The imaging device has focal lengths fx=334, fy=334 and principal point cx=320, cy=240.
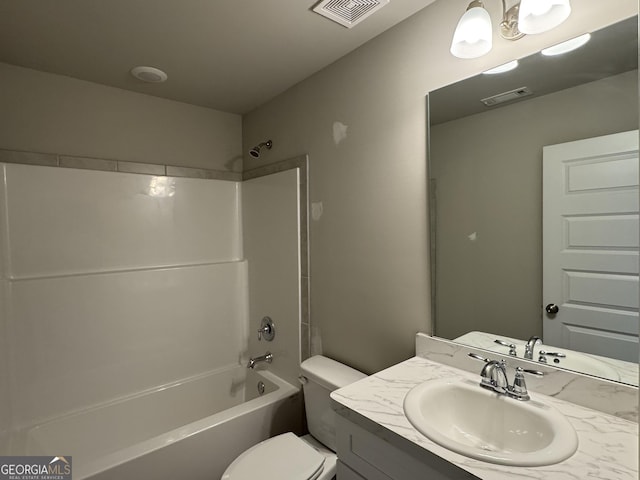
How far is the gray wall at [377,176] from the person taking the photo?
4.63ft

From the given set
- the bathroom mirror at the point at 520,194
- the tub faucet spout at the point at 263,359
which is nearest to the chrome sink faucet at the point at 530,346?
the bathroom mirror at the point at 520,194

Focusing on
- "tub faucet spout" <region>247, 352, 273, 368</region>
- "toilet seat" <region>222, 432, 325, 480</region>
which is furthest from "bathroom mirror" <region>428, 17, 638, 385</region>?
"tub faucet spout" <region>247, 352, 273, 368</region>

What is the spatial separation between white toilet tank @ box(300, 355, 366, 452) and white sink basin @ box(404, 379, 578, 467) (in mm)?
561

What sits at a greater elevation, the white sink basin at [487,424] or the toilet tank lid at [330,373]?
the white sink basin at [487,424]

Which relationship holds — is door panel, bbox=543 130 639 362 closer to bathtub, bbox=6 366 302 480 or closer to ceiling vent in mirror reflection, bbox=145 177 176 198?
bathtub, bbox=6 366 302 480

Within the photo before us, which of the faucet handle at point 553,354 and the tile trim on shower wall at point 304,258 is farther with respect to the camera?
the tile trim on shower wall at point 304,258

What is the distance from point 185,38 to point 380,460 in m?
1.95

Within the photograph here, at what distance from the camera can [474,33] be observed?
111cm

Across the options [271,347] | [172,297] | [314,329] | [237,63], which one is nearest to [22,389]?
[172,297]

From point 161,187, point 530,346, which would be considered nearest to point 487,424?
point 530,346

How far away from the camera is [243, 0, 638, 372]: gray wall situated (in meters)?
1.41

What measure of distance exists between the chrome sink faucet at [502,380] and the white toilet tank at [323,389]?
674mm

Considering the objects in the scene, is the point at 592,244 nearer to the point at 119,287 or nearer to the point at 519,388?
the point at 519,388

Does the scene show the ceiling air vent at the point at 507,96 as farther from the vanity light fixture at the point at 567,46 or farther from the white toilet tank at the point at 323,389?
the white toilet tank at the point at 323,389
